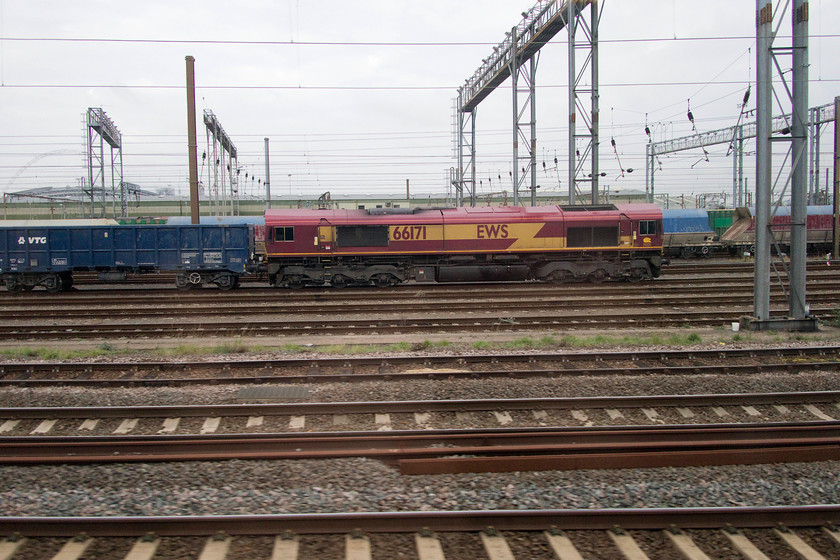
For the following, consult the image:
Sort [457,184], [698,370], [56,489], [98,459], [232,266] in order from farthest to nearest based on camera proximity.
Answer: [457,184], [232,266], [698,370], [98,459], [56,489]

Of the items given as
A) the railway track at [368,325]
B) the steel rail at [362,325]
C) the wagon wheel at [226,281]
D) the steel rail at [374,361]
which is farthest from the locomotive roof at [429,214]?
the steel rail at [374,361]

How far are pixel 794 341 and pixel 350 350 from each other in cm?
890

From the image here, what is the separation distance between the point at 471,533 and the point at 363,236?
1669 centimetres

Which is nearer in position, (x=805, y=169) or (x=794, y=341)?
(x=794, y=341)

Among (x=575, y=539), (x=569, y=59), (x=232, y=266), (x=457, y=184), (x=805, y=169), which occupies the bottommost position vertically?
(x=575, y=539)

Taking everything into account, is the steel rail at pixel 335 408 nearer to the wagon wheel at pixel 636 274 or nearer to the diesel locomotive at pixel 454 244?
the diesel locomotive at pixel 454 244

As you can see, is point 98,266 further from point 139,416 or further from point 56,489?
→ point 56,489

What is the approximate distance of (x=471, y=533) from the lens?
436 cm

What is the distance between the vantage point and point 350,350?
1105 centimetres

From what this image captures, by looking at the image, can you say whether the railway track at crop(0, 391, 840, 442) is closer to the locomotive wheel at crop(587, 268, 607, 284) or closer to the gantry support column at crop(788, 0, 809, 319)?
the gantry support column at crop(788, 0, 809, 319)

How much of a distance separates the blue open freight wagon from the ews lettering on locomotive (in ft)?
28.6

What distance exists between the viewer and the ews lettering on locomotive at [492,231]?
2038 centimetres

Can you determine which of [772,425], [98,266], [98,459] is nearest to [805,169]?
[772,425]

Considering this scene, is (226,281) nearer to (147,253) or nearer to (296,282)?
(296,282)
